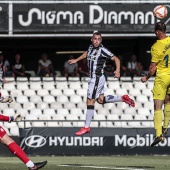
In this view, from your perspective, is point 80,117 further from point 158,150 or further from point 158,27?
point 158,27

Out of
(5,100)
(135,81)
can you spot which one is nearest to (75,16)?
(135,81)

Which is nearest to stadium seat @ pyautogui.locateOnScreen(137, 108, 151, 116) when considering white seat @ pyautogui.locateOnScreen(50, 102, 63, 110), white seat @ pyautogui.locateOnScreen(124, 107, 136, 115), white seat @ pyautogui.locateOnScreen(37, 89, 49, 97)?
white seat @ pyautogui.locateOnScreen(124, 107, 136, 115)

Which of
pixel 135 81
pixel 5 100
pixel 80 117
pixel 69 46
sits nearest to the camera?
pixel 5 100

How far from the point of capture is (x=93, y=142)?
19469 mm

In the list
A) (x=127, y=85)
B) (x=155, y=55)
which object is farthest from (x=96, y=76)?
(x=127, y=85)

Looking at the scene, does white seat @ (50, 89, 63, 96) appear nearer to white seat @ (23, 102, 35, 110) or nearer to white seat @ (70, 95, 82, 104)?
white seat @ (70, 95, 82, 104)

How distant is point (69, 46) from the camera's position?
89.1 ft

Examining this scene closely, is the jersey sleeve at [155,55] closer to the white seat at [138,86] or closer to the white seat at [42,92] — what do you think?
the white seat at [42,92]

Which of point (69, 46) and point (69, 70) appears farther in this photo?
point (69, 46)

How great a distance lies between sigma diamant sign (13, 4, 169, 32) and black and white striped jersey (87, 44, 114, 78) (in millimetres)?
8515

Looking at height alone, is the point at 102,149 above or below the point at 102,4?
below

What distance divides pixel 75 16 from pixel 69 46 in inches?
143

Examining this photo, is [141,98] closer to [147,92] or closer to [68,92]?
[147,92]

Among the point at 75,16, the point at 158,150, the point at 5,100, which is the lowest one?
the point at 158,150
